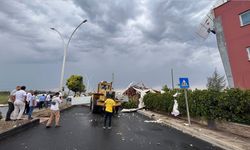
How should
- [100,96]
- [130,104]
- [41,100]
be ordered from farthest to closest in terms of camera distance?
[130,104] < [41,100] < [100,96]

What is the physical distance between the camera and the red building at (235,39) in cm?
1861

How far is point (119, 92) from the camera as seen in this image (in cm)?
3447

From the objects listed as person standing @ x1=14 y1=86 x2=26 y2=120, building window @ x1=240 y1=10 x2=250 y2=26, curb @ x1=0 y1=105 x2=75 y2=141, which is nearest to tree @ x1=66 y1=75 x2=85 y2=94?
building window @ x1=240 y1=10 x2=250 y2=26

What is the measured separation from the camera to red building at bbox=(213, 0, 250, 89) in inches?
733

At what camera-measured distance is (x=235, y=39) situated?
1980cm

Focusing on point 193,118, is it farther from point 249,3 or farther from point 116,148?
point 249,3

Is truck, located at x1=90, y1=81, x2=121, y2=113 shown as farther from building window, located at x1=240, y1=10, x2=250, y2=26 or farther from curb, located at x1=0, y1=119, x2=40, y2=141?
building window, located at x1=240, y1=10, x2=250, y2=26

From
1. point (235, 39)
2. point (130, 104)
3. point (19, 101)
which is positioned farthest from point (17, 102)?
point (130, 104)

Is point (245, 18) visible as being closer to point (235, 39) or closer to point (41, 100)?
point (235, 39)

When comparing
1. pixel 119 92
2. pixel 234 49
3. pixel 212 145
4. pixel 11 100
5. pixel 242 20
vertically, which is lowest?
pixel 212 145

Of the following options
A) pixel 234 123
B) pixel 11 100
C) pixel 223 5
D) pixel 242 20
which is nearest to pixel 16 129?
pixel 11 100

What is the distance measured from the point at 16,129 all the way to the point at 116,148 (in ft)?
16.3

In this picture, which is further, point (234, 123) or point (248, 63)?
point (248, 63)

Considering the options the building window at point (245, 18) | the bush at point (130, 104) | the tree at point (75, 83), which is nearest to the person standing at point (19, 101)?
the building window at point (245, 18)
